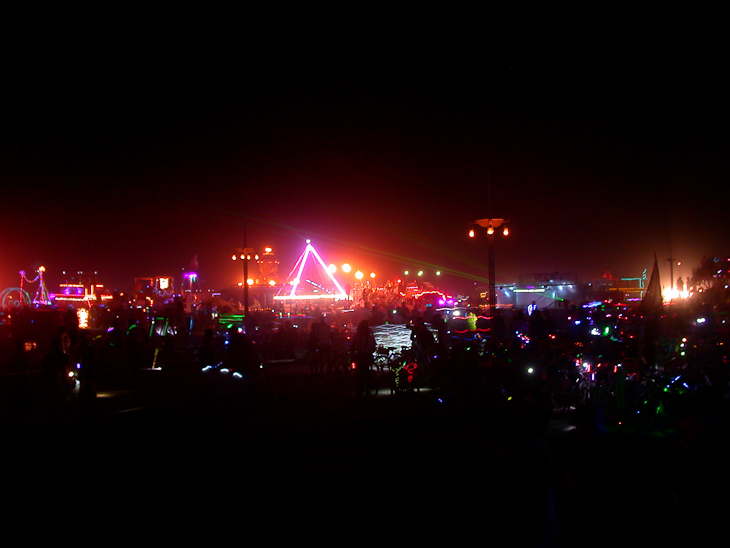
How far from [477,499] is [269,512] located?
1.86 meters

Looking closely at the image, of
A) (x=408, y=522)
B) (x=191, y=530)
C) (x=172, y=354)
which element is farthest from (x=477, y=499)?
(x=172, y=354)

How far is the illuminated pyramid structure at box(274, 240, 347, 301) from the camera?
38.8 m

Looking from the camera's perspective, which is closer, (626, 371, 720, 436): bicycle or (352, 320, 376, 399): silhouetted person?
(626, 371, 720, 436): bicycle

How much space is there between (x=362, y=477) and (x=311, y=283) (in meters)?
37.8

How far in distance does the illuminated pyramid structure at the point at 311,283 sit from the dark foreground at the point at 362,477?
2956 cm

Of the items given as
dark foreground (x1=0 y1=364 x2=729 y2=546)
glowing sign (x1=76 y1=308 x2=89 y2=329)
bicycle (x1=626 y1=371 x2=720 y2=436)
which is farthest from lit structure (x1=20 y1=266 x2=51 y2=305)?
bicycle (x1=626 y1=371 x2=720 y2=436)

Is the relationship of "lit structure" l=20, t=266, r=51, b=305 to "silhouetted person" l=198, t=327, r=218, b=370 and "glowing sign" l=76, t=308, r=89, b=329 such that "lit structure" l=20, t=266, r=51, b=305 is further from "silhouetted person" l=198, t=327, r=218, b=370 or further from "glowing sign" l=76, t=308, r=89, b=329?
"silhouetted person" l=198, t=327, r=218, b=370

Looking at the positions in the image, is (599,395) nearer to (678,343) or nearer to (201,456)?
(678,343)

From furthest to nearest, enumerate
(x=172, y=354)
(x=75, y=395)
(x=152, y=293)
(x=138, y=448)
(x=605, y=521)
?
(x=152, y=293) < (x=172, y=354) < (x=75, y=395) < (x=138, y=448) < (x=605, y=521)

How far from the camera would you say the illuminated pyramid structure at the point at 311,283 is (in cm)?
3885

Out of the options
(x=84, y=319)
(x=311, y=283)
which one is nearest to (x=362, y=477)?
(x=84, y=319)

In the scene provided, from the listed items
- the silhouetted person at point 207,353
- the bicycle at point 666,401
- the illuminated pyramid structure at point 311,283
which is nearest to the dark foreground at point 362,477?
the bicycle at point 666,401

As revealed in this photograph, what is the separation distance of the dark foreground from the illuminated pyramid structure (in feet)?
97.0

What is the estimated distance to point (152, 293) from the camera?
40.9 metres
